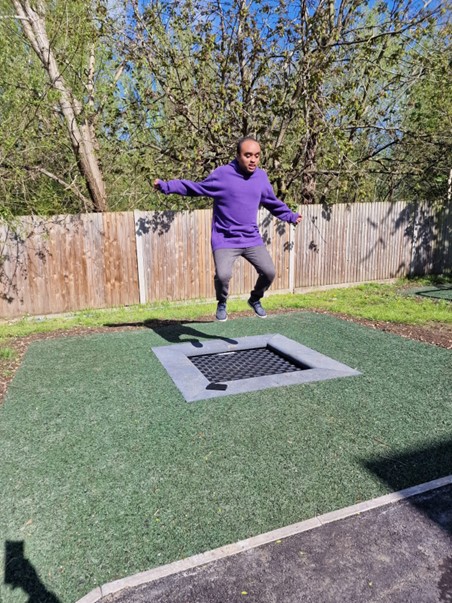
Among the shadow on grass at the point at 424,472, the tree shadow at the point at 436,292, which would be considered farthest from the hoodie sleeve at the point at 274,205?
the tree shadow at the point at 436,292

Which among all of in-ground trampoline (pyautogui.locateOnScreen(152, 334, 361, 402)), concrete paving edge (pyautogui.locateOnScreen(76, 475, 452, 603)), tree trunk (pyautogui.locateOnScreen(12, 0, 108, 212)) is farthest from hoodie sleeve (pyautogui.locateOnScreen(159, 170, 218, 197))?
tree trunk (pyautogui.locateOnScreen(12, 0, 108, 212))

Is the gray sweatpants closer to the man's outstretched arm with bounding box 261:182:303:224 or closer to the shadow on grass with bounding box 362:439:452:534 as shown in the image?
the man's outstretched arm with bounding box 261:182:303:224

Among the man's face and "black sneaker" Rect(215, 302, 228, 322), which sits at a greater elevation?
the man's face

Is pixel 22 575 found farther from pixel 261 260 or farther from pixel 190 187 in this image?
pixel 190 187

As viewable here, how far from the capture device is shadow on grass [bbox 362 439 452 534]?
6.46ft

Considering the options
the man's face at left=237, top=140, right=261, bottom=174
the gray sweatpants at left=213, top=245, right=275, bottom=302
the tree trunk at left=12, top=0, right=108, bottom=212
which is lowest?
the gray sweatpants at left=213, top=245, right=275, bottom=302

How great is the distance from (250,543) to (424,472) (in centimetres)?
108

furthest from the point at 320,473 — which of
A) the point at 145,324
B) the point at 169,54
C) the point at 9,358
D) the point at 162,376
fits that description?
the point at 169,54

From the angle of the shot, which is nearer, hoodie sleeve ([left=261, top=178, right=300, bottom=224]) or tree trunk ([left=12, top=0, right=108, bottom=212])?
hoodie sleeve ([left=261, top=178, right=300, bottom=224])

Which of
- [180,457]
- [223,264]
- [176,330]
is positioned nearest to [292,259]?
[176,330]

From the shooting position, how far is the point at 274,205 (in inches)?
180

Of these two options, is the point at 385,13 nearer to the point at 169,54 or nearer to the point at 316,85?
the point at 316,85

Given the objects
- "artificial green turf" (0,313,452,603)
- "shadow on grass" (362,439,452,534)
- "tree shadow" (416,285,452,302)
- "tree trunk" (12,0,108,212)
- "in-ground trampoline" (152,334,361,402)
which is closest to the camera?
"artificial green turf" (0,313,452,603)

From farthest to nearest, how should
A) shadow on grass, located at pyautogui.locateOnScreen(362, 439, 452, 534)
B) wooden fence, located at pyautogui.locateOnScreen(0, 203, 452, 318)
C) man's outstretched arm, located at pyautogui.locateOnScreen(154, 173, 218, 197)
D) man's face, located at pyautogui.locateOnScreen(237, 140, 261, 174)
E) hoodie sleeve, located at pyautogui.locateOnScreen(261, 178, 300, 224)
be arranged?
wooden fence, located at pyautogui.locateOnScreen(0, 203, 452, 318) < hoodie sleeve, located at pyautogui.locateOnScreen(261, 178, 300, 224) < man's outstretched arm, located at pyautogui.locateOnScreen(154, 173, 218, 197) < man's face, located at pyautogui.locateOnScreen(237, 140, 261, 174) < shadow on grass, located at pyautogui.locateOnScreen(362, 439, 452, 534)
